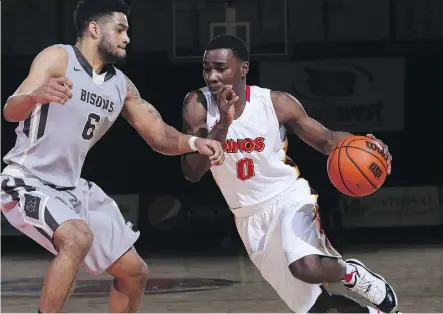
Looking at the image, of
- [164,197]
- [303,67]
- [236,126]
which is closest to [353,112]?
[303,67]

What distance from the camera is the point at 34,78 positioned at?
6195mm

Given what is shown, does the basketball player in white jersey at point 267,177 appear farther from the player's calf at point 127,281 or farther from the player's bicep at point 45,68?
the player's bicep at point 45,68

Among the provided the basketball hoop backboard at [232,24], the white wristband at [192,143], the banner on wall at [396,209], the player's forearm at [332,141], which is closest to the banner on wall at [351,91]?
the basketball hoop backboard at [232,24]

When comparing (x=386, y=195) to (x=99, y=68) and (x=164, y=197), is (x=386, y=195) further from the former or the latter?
(x=99, y=68)

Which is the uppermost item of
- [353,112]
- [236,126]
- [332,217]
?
[236,126]

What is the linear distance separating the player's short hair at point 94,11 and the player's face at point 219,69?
638 mm

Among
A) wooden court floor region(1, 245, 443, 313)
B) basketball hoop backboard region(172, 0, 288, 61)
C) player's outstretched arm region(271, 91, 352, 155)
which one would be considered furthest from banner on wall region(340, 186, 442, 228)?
player's outstretched arm region(271, 91, 352, 155)

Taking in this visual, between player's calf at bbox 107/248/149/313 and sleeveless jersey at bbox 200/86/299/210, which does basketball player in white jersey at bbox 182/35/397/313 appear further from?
player's calf at bbox 107/248/149/313

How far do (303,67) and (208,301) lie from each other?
6.51 meters

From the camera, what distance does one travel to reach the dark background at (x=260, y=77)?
1462 centimetres

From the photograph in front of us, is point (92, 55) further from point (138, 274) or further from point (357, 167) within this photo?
point (357, 167)

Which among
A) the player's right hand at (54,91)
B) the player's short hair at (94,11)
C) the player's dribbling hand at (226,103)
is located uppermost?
the player's short hair at (94,11)

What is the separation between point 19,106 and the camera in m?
6.13

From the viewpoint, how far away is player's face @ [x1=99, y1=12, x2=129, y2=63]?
658cm
